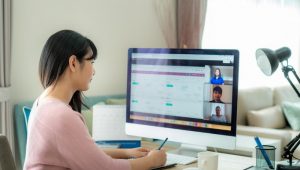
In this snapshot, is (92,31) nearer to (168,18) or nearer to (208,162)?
(168,18)

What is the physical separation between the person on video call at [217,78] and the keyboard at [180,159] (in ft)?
1.11

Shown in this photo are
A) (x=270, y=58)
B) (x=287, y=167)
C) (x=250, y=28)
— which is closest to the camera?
(x=287, y=167)

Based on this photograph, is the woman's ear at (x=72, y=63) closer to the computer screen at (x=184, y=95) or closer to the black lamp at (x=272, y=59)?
the computer screen at (x=184, y=95)

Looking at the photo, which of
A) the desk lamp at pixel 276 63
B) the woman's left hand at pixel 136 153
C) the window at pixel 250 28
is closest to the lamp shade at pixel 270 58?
the desk lamp at pixel 276 63

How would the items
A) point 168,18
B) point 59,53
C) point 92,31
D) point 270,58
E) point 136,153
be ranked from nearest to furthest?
point 59,53 < point 270,58 < point 136,153 < point 92,31 < point 168,18

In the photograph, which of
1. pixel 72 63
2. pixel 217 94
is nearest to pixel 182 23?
pixel 217 94

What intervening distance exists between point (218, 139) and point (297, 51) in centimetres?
459

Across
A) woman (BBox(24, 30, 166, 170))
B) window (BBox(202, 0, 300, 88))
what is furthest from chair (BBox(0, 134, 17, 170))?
window (BBox(202, 0, 300, 88))

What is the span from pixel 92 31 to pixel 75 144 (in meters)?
2.17

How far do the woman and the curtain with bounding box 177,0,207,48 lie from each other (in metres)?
2.75

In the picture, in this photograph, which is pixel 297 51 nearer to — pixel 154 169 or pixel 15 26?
pixel 15 26

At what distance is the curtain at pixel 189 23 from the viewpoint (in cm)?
413

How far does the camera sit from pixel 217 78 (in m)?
Answer: 1.72

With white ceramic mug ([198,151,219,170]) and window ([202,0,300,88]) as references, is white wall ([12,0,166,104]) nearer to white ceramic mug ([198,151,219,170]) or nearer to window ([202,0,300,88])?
window ([202,0,300,88])
